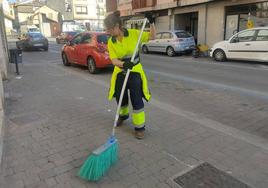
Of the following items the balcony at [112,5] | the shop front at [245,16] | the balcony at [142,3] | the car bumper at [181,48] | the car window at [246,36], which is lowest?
the car bumper at [181,48]

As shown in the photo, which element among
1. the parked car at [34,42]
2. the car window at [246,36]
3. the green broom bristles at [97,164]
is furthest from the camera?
the parked car at [34,42]

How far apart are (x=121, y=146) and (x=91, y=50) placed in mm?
6690

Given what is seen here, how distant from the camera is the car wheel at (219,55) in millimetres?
13203

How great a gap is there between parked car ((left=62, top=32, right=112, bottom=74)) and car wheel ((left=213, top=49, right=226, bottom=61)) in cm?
630

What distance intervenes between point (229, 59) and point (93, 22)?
50.6 m

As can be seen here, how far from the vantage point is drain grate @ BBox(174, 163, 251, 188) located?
9.67 ft

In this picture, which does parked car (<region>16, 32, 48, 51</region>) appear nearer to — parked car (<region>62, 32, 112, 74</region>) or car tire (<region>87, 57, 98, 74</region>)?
parked car (<region>62, 32, 112, 74</region>)

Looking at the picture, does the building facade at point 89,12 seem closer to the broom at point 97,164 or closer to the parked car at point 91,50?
the parked car at point 91,50

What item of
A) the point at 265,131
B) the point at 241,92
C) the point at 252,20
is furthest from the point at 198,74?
the point at 252,20

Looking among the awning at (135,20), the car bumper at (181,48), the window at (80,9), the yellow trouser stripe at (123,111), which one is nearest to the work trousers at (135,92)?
the yellow trouser stripe at (123,111)

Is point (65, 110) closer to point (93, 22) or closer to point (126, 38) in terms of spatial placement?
point (126, 38)

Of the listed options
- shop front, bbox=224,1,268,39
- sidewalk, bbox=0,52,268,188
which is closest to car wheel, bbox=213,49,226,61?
shop front, bbox=224,1,268,39

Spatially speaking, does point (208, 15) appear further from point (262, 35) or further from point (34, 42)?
point (34, 42)

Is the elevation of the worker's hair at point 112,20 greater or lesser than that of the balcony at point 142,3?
lesser
